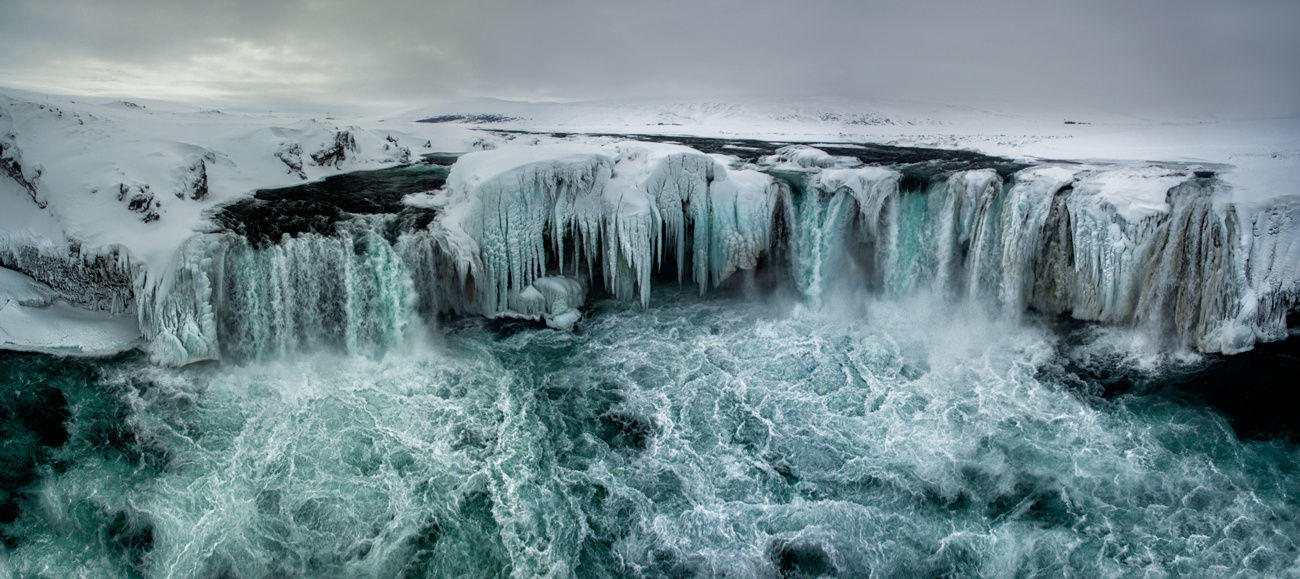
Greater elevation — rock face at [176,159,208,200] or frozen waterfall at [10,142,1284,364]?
rock face at [176,159,208,200]

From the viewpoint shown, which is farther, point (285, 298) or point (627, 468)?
point (285, 298)

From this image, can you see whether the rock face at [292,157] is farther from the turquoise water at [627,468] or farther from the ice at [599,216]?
the turquoise water at [627,468]

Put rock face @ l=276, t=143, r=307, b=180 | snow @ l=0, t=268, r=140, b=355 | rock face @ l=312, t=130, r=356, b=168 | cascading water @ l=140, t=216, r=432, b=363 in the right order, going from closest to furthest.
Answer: cascading water @ l=140, t=216, r=432, b=363 < snow @ l=0, t=268, r=140, b=355 < rock face @ l=276, t=143, r=307, b=180 < rock face @ l=312, t=130, r=356, b=168

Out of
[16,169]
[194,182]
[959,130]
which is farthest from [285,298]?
[959,130]

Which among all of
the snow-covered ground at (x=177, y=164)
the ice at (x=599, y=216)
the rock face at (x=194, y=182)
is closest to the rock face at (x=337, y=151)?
the snow-covered ground at (x=177, y=164)

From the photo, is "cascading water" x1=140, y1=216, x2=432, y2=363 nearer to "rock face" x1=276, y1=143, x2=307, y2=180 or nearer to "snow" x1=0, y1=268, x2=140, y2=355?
"snow" x1=0, y1=268, x2=140, y2=355

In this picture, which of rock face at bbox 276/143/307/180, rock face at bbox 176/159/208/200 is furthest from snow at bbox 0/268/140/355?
rock face at bbox 276/143/307/180

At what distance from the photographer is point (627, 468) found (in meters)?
10.9

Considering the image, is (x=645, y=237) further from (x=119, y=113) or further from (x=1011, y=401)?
(x=119, y=113)

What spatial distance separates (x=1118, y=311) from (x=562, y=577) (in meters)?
14.4

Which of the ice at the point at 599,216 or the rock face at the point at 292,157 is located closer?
the ice at the point at 599,216

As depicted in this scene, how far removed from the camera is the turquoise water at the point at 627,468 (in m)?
8.93

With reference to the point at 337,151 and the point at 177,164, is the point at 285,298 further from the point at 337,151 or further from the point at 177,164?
the point at 337,151

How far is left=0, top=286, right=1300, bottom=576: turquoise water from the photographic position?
29.3 feet
